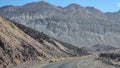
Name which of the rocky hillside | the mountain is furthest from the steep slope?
the rocky hillside

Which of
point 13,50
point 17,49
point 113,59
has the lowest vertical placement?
point 113,59

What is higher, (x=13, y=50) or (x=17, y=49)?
(x=13, y=50)

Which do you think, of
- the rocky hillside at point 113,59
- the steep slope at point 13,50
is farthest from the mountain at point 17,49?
the rocky hillside at point 113,59

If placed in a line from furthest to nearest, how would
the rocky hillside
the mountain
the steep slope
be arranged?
the mountain
the steep slope
the rocky hillside

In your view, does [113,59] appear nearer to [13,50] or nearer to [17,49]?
[13,50]

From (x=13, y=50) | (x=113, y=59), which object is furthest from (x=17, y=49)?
(x=113, y=59)

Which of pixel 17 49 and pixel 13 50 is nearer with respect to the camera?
pixel 13 50

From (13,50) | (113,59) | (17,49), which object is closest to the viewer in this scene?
(113,59)

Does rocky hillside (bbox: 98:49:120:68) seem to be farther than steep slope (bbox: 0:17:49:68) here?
No

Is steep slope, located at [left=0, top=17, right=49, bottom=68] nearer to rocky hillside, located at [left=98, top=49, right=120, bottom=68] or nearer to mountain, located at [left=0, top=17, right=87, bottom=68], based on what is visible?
mountain, located at [left=0, top=17, right=87, bottom=68]

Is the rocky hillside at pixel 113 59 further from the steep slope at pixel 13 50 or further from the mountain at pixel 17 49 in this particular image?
the steep slope at pixel 13 50

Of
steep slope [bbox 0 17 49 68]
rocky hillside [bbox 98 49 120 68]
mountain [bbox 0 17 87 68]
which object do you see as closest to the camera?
rocky hillside [bbox 98 49 120 68]

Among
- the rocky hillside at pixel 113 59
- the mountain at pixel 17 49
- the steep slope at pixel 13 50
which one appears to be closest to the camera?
the rocky hillside at pixel 113 59

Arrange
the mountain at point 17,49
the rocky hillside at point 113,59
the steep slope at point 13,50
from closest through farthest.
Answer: the rocky hillside at point 113,59, the steep slope at point 13,50, the mountain at point 17,49
